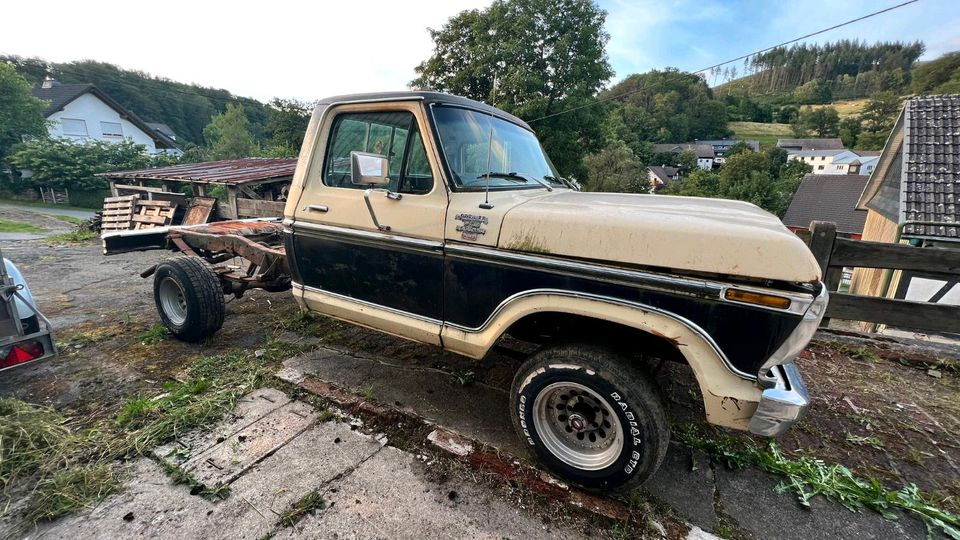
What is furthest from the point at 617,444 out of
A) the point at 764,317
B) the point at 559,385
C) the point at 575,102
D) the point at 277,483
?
the point at 575,102

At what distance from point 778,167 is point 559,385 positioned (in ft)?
270

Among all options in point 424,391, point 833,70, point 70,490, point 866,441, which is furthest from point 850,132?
point 70,490

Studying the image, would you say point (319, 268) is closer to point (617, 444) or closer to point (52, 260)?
point (617, 444)

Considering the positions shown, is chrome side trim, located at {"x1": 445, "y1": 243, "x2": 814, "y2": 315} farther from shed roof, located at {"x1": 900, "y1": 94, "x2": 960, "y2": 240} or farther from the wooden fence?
shed roof, located at {"x1": 900, "y1": 94, "x2": 960, "y2": 240}

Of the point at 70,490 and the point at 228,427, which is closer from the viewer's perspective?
the point at 70,490

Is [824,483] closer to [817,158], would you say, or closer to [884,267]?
[884,267]

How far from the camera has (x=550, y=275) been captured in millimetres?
2221

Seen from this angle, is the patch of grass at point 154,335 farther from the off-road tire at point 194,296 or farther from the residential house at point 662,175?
the residential house at point 662,175

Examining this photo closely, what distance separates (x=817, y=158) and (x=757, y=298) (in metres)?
97.0

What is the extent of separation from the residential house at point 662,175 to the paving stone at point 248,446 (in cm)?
6753

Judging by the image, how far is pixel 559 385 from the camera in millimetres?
2271

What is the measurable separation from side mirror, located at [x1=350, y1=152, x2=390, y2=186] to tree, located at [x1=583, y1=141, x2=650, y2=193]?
37.6m

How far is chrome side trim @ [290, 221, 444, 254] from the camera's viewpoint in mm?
2648

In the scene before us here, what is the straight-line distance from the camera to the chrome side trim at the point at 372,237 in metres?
2.65
